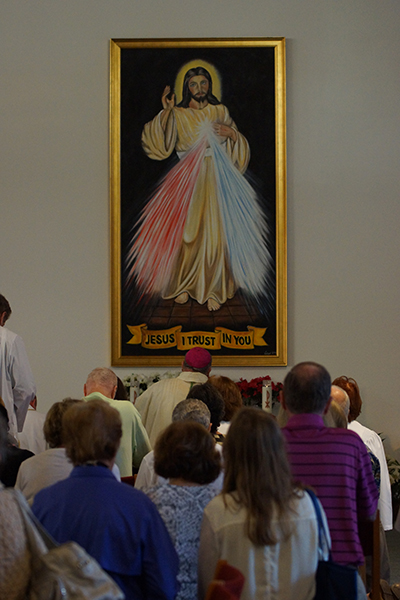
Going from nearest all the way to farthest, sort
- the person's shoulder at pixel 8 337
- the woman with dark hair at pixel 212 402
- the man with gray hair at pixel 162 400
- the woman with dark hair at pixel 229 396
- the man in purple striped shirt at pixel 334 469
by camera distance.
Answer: the man in purple striped shirt at pixel 334 469, the woman with dark hair at pixel 212 402, the woman with dark hair at pixel 229 396, the man with gray hair at pixel 162 400, the person's shoulder at pixel 8 337

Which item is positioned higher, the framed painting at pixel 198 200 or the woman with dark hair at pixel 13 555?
the framed painting at pixel 198 200

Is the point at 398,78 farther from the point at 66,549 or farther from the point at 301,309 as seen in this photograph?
the point at 66,549

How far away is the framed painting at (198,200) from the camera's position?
8.10 metres

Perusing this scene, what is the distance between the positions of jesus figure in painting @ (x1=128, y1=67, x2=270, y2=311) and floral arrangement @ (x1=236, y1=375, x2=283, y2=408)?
39.5 inches

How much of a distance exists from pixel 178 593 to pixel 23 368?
12.3ft

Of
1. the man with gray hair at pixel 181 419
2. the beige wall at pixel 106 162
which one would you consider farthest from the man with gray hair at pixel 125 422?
the beige wall at pixel 106 162

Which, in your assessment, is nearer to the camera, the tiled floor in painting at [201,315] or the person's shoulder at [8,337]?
the person's shoulder at [8,337]

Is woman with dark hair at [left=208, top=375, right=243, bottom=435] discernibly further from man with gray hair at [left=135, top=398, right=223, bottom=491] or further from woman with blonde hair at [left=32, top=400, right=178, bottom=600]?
woman with blonde hair at [left=32, top=400, right=178, bottom=600]

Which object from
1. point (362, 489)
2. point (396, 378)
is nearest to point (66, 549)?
point (362, 489)

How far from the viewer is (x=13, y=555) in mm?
1952

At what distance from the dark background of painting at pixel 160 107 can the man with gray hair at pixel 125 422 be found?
3335mm

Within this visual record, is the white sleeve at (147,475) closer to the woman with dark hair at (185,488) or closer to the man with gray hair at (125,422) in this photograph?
the woman with dark hair at (185,488)

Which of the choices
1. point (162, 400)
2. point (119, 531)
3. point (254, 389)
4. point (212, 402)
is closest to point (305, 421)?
point (119, 531)

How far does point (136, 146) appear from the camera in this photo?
→ 8273 millimetres
